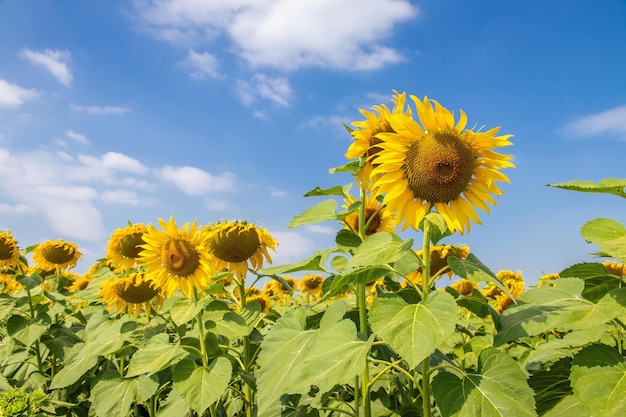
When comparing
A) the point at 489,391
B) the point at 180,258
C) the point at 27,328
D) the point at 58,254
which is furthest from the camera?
the point at 58,254

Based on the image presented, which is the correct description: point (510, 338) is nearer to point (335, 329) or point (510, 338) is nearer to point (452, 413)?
point (452, 413)

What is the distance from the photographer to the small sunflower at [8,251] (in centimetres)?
625

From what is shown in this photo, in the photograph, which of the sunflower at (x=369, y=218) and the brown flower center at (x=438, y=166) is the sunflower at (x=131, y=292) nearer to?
the sunflower at (x=369, y=218)

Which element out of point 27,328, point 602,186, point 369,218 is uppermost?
point 369,218

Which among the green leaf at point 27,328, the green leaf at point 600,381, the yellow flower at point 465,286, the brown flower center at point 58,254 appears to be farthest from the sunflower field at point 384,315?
the brown flower center at point 58,254

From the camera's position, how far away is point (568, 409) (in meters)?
2.08

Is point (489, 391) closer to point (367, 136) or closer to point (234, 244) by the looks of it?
point (367, 136)

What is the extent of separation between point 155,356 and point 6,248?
399cm

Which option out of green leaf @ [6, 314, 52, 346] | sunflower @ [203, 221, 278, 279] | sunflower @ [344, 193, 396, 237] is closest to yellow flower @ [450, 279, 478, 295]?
sunflower @ [344, 193, 396, 237]

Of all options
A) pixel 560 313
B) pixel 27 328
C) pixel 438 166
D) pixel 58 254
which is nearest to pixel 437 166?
pixel 438 166

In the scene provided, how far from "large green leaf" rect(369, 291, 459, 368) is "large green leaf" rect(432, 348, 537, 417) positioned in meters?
0.28

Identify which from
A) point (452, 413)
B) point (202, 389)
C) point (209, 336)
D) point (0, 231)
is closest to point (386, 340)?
point (452, 413)

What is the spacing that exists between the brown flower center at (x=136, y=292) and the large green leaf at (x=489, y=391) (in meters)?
2.66

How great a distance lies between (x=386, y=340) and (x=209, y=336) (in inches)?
72.4
